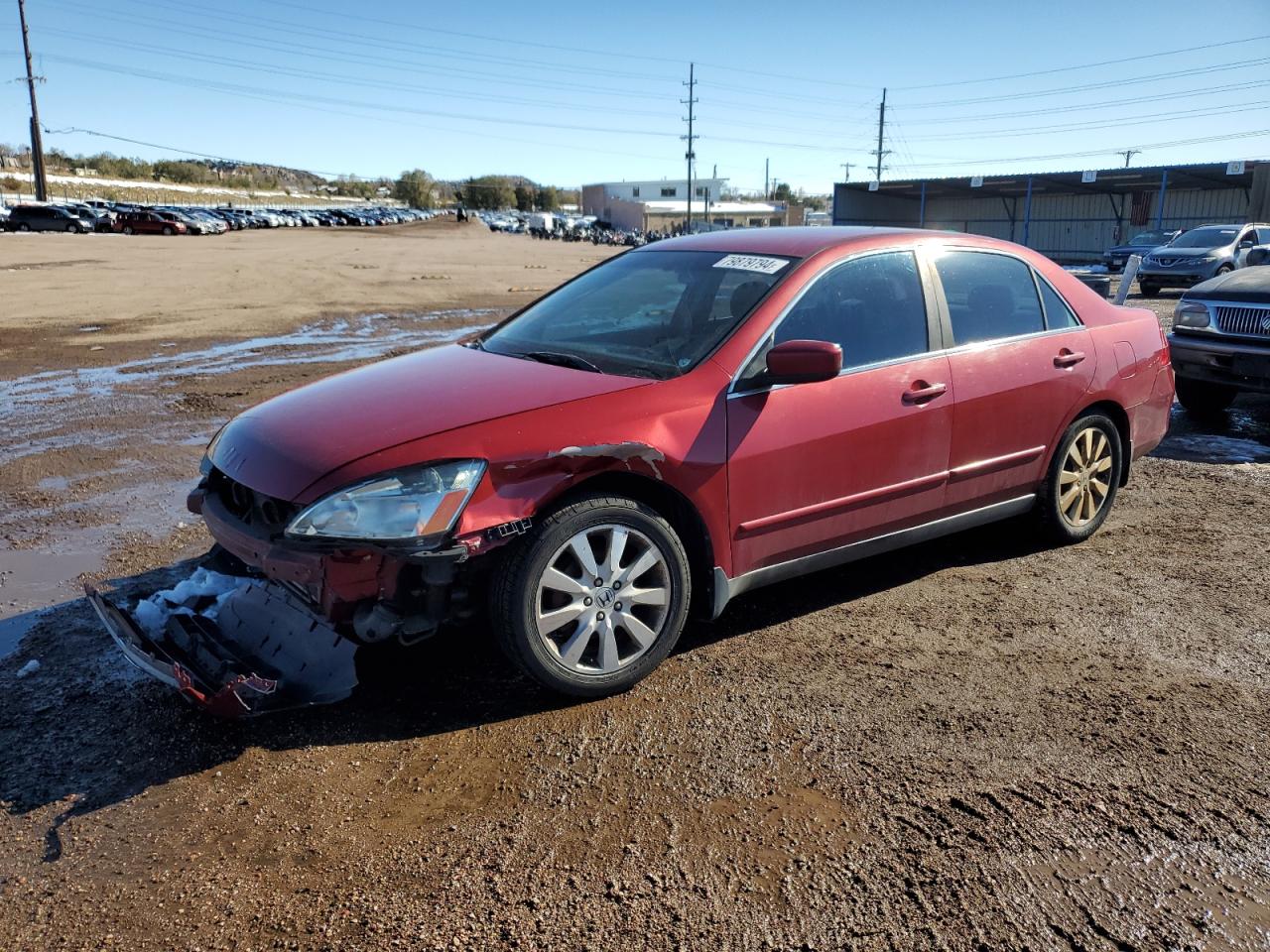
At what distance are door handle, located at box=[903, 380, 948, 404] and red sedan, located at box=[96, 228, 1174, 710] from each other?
1 cm

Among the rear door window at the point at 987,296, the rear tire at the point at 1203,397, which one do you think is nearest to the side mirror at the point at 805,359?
the rear door window at the point at 987,296

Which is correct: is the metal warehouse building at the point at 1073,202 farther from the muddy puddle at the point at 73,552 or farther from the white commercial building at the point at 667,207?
the muddy puddle at the point at 73,552

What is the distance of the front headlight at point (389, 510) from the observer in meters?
3.09

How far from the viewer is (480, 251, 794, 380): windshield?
12.9ft

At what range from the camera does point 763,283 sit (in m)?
4.07

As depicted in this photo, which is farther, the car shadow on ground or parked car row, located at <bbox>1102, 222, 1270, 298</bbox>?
parked car row, located at <bbox>1102, 222, 1270, 298</bbox>

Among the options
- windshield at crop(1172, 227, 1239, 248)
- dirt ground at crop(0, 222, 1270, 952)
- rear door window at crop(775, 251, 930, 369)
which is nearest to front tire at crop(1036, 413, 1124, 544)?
dirt ground at crop(0, 222, 1270, 952)

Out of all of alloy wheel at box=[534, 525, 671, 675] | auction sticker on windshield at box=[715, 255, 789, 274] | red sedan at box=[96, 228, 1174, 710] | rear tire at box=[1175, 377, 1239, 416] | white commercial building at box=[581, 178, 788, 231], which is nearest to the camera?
red sedan at box=[96, 228, 1174, 710]

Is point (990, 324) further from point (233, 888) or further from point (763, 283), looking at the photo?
point (233, 888)

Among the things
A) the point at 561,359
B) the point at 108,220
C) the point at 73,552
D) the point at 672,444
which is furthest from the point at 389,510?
the point at 108,220

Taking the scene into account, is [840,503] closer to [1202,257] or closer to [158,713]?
[158,713]

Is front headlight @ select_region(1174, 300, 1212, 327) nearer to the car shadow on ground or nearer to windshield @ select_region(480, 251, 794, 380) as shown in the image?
windshield @ select_region(480, 251, 794, 380)

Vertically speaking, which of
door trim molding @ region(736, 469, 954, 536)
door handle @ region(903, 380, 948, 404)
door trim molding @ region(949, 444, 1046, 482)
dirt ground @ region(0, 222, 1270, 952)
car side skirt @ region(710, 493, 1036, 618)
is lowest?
dirt ground @ region(0, 222, 1270, 952)

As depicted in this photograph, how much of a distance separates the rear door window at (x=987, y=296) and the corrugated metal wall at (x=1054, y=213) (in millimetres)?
41184
